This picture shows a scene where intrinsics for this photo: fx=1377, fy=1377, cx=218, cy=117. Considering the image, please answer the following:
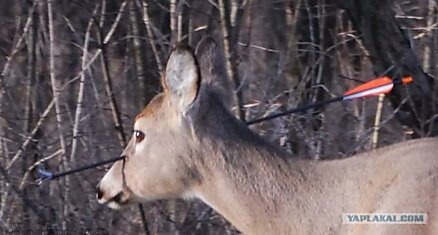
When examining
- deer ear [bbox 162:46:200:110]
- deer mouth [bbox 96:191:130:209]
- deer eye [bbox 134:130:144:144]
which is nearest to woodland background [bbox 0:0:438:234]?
deer mouth [bbox 96:191:130:209]

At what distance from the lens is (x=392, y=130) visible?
33.2ft

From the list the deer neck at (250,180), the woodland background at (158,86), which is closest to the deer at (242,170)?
the deer neck at (250,180)

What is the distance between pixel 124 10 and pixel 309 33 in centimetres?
153

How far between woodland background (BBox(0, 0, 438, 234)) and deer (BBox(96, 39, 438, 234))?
8.58ft

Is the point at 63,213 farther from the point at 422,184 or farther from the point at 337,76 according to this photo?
the point at 422,184

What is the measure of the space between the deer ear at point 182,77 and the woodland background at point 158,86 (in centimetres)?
293

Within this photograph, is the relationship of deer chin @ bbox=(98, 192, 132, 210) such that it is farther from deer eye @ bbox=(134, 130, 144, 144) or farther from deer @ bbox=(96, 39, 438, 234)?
deer eye @ bbox=(134, 130, 144, 144)

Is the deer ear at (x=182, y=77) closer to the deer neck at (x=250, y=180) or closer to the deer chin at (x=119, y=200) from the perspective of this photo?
the deer neck at (x=250, y=180)

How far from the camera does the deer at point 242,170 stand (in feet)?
19.6

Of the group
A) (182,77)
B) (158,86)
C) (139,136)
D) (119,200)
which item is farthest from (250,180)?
(158,86)

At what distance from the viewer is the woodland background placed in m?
9.67

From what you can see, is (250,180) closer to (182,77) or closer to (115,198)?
(182,77)

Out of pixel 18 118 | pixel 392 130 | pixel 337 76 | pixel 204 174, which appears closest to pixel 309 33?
pixel 337 76

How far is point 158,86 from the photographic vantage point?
1041cm
